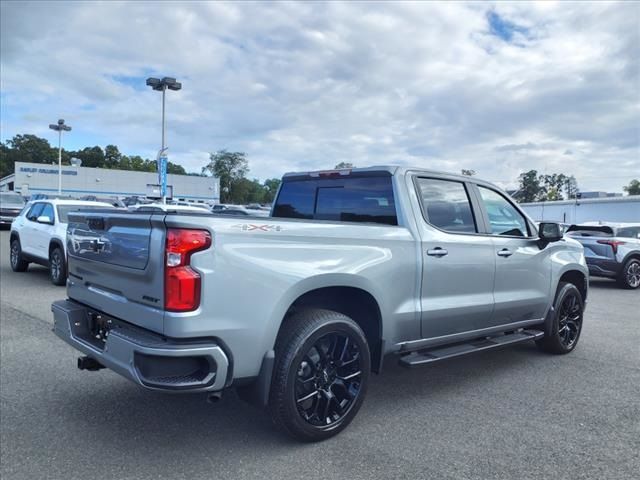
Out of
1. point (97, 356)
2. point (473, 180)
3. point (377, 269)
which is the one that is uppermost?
→ point (473, 180)

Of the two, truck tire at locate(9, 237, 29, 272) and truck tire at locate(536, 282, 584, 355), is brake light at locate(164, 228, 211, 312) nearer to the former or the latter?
truck tire at locate(536, 282, 584, 355)

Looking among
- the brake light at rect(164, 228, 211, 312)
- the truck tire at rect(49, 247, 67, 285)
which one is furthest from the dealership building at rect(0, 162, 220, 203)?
the brake light at rect(164, 228, 211, 312)

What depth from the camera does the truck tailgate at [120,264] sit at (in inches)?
119

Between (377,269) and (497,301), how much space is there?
1.65m

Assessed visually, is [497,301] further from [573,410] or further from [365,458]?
[365,458]

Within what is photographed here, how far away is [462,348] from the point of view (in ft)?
14.7

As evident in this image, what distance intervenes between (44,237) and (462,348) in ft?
29.0

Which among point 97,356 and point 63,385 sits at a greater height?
point 97,356

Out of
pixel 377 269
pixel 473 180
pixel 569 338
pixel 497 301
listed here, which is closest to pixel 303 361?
pixel 377 269

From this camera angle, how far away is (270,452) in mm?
3395

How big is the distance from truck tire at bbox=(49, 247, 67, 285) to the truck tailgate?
606 cm

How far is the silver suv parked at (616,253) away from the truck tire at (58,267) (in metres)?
11.4

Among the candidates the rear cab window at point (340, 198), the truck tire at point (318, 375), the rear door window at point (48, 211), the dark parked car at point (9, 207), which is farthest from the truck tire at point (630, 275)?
the dark parked car at point (9, 207)

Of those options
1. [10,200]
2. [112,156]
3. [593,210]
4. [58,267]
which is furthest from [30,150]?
[58,267]
